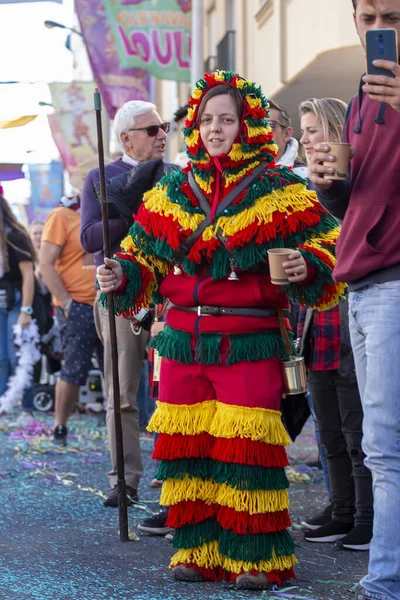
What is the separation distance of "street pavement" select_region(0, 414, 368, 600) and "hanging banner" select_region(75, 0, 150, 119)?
6886mm

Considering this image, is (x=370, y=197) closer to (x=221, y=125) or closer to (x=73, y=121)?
(x=221, y=125)

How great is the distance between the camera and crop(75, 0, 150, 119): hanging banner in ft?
46.6

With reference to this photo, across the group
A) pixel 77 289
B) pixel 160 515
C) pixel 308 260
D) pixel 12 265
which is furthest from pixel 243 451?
pixel 12 265

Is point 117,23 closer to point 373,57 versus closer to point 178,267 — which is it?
point 178,267

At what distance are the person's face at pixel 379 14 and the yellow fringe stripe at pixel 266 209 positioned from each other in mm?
1011

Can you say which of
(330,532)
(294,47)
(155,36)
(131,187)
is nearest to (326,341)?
(330,532)

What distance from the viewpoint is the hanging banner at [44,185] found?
2403 cm

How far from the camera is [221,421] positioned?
4.63 metres

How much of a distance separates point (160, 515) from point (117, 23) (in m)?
9.04

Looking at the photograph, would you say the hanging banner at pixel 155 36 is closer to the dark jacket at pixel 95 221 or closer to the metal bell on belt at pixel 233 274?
the dark jacket at pixel 95 221

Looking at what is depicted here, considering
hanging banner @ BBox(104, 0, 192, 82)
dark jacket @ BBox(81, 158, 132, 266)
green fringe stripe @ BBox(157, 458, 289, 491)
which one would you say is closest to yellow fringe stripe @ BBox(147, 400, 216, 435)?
green fringe stripe @ BBox(157, 458, 289, 491)

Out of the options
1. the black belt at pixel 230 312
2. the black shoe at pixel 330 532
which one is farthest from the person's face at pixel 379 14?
the black shoe at pixel 330 532

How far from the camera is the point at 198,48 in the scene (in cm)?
1373

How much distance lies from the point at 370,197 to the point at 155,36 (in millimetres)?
10070
